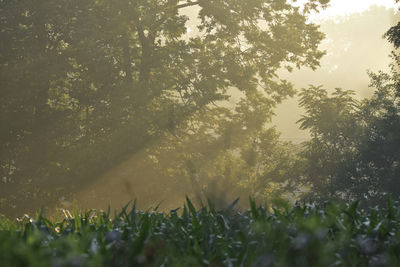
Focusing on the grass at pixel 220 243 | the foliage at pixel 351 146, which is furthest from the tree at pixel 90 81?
the grass at pixel 220 243

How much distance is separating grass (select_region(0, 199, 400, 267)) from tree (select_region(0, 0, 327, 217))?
58.8 ft

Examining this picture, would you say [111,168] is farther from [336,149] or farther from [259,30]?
[336,149]

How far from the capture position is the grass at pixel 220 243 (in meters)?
2.46

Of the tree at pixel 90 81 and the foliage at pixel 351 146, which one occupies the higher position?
the tree at pixel 90 81

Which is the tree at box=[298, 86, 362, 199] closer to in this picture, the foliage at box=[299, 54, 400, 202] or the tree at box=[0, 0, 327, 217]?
the foliage at box=[299, 54, 400, 202]

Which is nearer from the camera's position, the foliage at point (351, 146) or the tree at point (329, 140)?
the foliage at point (351, 146)

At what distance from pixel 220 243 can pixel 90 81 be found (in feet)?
66.2

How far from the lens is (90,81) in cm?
2305

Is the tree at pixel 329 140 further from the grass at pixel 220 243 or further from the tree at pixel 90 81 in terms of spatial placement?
the grass at pixel 220 243

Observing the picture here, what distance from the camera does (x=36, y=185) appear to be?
22516mm

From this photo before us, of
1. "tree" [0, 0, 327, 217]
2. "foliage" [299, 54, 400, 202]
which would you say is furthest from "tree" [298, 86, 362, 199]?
"tree" [0, 0, 327, 217]

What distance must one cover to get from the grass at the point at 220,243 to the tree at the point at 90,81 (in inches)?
705

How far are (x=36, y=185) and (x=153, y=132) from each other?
17.4 ft

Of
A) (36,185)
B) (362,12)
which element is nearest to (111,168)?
(36,185)
